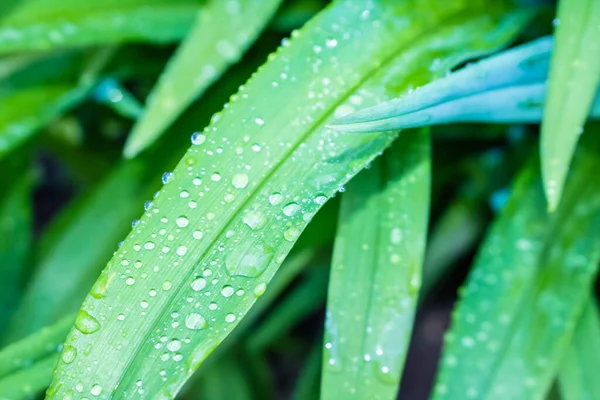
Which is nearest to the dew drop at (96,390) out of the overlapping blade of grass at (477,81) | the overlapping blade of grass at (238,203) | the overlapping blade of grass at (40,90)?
the overlapping blade of grass at (238,203)

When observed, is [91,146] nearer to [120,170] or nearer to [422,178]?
[120,170]

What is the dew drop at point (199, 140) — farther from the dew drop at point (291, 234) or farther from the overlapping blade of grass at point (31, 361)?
the overlapping blade of grass at point (31, 361)

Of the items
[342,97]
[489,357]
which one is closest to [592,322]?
[489,357]

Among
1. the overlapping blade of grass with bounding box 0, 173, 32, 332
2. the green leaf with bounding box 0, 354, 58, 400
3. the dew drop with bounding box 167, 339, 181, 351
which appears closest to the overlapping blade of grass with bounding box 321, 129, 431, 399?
the dew drop with bounding box 167, 339, 181, 351

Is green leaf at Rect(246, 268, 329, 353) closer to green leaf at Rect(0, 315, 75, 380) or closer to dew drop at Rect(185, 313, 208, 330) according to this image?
green leaf at Rect(0, 315, 75, 380)

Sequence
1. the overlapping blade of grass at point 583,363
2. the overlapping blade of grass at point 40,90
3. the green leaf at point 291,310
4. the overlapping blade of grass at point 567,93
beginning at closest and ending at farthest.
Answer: the overlapping blade of grass at point 567,93 < the overlapping blade of grass at point 583,363 < the overlapping blade of grass at point 40,90 < the green leaf at point 291,310

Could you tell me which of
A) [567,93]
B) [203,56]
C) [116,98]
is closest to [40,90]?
[116,98]
